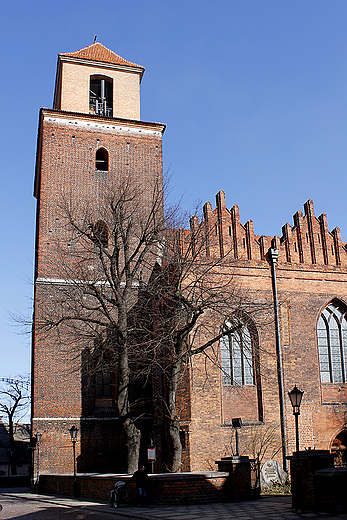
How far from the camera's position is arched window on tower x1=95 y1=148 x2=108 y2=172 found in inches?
1078

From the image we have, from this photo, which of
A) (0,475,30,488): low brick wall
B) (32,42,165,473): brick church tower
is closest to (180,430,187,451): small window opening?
(32,42,165,473): brick church tower

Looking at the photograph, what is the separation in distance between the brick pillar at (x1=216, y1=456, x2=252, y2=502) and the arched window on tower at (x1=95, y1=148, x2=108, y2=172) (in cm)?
1663

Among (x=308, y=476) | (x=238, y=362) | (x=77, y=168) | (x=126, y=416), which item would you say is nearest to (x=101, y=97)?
(x=77, y=168)

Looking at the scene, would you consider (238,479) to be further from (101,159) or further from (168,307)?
(101,159)

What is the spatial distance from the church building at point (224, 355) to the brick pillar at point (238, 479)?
10.0 feet

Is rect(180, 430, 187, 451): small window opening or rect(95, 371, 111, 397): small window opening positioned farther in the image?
rect(95, 371, 111, 397): small window opening

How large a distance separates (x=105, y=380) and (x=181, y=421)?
21.6 ft

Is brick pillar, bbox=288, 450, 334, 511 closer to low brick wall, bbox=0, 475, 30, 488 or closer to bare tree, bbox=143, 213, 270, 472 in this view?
bare tree, bbox=143, 213, 270, 472

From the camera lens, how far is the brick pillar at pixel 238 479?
48.5ft

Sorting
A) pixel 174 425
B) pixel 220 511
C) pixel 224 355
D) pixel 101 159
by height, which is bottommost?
pixel 220 511

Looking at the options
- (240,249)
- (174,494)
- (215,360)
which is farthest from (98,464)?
(240,249)

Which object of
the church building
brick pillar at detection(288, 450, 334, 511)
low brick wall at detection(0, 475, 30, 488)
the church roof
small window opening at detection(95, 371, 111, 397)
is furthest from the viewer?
low brick wall at detection(0, 475, 30, 488)

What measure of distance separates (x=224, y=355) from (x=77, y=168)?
1174cm

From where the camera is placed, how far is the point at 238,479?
1490 cm
